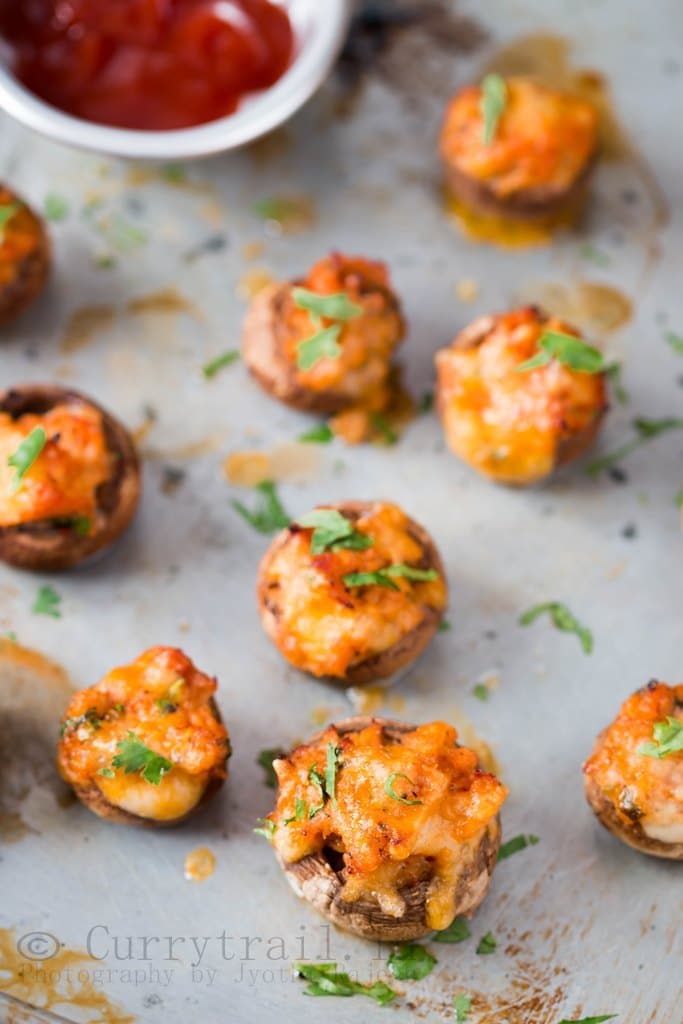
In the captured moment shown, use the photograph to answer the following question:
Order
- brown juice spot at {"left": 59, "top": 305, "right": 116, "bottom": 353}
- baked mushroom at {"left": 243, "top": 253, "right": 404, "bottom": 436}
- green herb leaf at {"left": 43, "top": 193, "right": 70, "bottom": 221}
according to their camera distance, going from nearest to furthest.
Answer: baked mushroom at {"left": 243, "top": 253, "right": 404, "bottom": 436}
brown juice spot at {"left": 59, "top": 305, "right": 116, "bottom": 353}
green herb leaf at {"left": 43, "top": 193, "right": 70, "bottom": 221}

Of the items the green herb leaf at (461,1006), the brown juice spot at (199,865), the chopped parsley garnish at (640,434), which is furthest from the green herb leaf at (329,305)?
the green herb leaf at (461,1006)

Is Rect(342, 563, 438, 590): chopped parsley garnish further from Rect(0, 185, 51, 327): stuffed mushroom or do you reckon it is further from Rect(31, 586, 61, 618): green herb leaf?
Rect(0, 185, 51, 327): stuffed mushroom

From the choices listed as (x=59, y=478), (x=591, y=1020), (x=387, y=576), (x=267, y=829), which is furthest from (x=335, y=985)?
(x=59, y=478)

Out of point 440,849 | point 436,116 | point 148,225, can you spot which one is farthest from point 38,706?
point 436,116

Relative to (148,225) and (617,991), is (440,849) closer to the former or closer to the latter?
(617,991)

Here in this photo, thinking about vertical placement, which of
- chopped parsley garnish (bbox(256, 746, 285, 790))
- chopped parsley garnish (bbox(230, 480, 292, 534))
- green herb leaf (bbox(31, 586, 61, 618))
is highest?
chopped parsley garnish (bbox(230, 480, 292, 534))

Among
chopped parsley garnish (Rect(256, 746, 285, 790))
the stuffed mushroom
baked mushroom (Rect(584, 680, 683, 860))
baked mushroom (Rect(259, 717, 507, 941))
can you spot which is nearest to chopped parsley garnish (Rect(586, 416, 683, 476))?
baked mushroom (Rect(584, 680, 683, 860))
